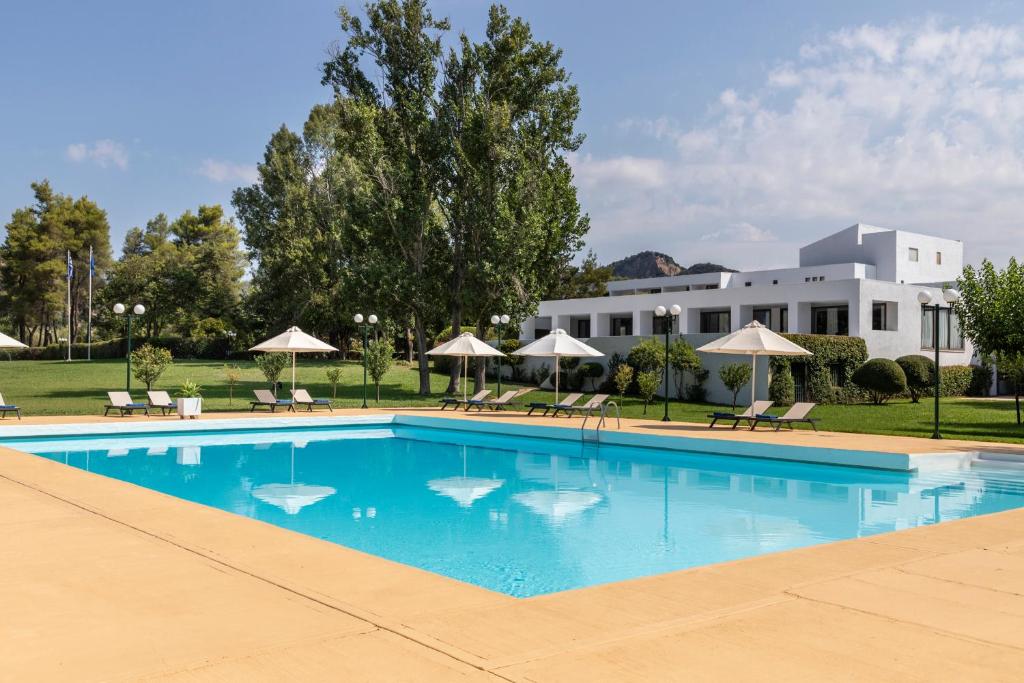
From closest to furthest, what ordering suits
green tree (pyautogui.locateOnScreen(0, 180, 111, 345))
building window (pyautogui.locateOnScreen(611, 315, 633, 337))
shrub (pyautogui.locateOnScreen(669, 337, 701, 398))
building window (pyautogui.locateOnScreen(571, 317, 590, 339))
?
shrub (pyautogui.locateOnScreen(669, 337, 701, 398))
building window (pyautogui.locateOnScreen(611, 315, 633, 337))
building window (pyautogui.locateOnScreen(571, 317, 590, 339))
green tree (pyautogui.locateOnScreen(0, 180, 111, 345))

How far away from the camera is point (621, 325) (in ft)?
139

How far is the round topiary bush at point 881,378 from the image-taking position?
91.1 feet

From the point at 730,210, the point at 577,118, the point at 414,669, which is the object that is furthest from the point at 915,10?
the point at 730,210

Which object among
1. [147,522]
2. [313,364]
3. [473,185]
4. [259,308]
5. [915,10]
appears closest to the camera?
[147,522]

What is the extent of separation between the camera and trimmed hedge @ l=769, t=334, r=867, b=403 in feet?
92.0

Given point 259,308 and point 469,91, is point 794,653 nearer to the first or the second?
point 469,91

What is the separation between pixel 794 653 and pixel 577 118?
2801 centimetres

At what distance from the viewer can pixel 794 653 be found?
4148mm

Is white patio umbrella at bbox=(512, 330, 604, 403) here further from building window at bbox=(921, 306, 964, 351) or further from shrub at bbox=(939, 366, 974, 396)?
shrub at bbox=(939, 366, 974, 396)

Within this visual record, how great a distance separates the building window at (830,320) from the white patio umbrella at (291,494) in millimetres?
25185

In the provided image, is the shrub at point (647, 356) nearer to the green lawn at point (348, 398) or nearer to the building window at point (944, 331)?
the green lawn at point (348, 398)

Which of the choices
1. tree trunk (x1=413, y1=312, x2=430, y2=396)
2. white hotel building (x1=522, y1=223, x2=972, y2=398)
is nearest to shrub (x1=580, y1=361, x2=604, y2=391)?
white hotel building (x1=522, y1=223, x2=972, y2=398)

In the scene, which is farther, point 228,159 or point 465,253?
point 228,159

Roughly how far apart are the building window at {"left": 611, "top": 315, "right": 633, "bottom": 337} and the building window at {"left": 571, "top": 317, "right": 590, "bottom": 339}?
1.74 metres
